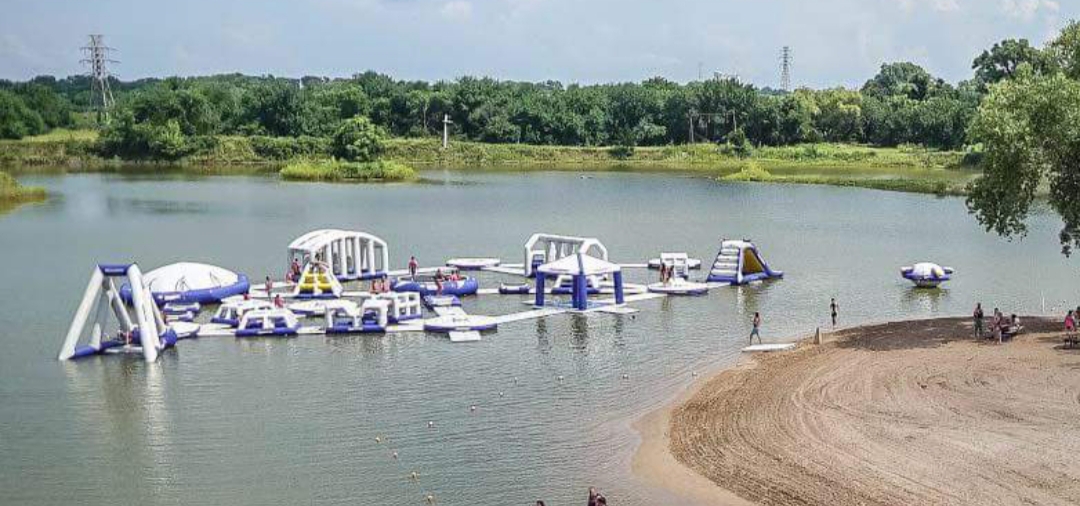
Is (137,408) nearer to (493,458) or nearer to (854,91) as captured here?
(493,458)

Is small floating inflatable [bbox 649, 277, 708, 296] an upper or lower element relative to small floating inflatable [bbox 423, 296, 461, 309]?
lower

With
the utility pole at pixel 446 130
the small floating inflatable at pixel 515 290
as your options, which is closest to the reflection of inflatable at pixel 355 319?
the small floating inflatable at pixel 515 290

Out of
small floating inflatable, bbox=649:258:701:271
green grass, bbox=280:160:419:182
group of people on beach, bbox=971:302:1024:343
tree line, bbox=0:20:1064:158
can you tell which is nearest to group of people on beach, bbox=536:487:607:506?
group of people on beach, bbox=971:302:1024:343

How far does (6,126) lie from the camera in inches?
5404

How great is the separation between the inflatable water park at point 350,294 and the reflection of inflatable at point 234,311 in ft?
0.16

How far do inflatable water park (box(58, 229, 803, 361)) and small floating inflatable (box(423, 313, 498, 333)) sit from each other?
0.15 ft

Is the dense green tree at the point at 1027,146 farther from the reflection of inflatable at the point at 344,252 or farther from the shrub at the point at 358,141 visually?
the shrub at the point at 358,141

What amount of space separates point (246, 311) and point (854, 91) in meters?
131

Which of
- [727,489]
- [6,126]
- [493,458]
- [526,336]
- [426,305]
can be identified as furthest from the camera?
[6,126]

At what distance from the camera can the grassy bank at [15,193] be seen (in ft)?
278

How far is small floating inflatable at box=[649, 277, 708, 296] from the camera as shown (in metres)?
45.7

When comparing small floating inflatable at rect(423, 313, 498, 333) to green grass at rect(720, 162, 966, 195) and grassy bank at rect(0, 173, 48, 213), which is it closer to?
grassy bank at rect(0, 173, 48, 213)

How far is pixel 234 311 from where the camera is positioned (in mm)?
39250

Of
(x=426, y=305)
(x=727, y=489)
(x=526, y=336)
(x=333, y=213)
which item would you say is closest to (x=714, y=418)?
(x=727, y=489)
